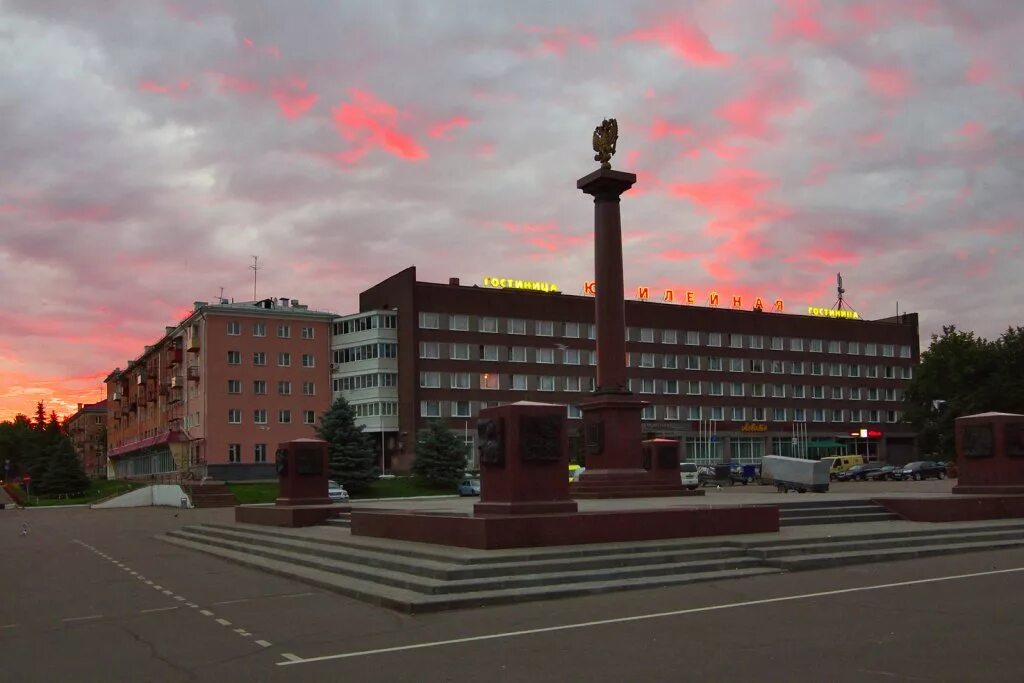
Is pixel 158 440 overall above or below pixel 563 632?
above

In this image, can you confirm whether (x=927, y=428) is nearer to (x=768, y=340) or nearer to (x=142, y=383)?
(x=768, y=340)

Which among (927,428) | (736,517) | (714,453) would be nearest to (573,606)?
A: (736,517)

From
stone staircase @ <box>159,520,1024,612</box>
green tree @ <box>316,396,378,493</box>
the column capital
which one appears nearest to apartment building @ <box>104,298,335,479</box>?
green tree @ <box>316,396,378,493</box>

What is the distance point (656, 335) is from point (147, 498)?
50.1 meters

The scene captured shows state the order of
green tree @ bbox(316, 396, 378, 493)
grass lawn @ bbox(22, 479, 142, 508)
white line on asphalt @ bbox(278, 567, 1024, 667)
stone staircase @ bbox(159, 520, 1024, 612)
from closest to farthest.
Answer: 1. white line on asphalt @ bbox(278, 567, 1024, 667)
2. stone staircase @ bbox(159, 520, 1024, 612)
3. green tree @ bbox(316, 396, 378, 493)
4. grass lawn @ bbox(22, 479, 142, 508)

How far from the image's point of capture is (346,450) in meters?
55.2

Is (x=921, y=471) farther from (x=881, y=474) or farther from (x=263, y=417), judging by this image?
(x=263, y=417)

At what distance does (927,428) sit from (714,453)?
20131 mm

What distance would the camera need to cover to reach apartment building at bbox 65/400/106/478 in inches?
6196

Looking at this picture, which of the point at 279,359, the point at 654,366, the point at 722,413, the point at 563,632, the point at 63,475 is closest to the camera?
the point at 563,632

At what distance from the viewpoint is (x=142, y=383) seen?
350 ft

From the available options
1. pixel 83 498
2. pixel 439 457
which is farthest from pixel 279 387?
pixel 439 457

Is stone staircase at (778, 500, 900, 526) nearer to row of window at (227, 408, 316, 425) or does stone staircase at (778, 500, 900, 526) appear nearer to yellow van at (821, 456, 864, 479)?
yellow van at (821, 456, 864, 479)

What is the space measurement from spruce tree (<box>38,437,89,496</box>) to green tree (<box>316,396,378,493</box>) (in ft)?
80.5
